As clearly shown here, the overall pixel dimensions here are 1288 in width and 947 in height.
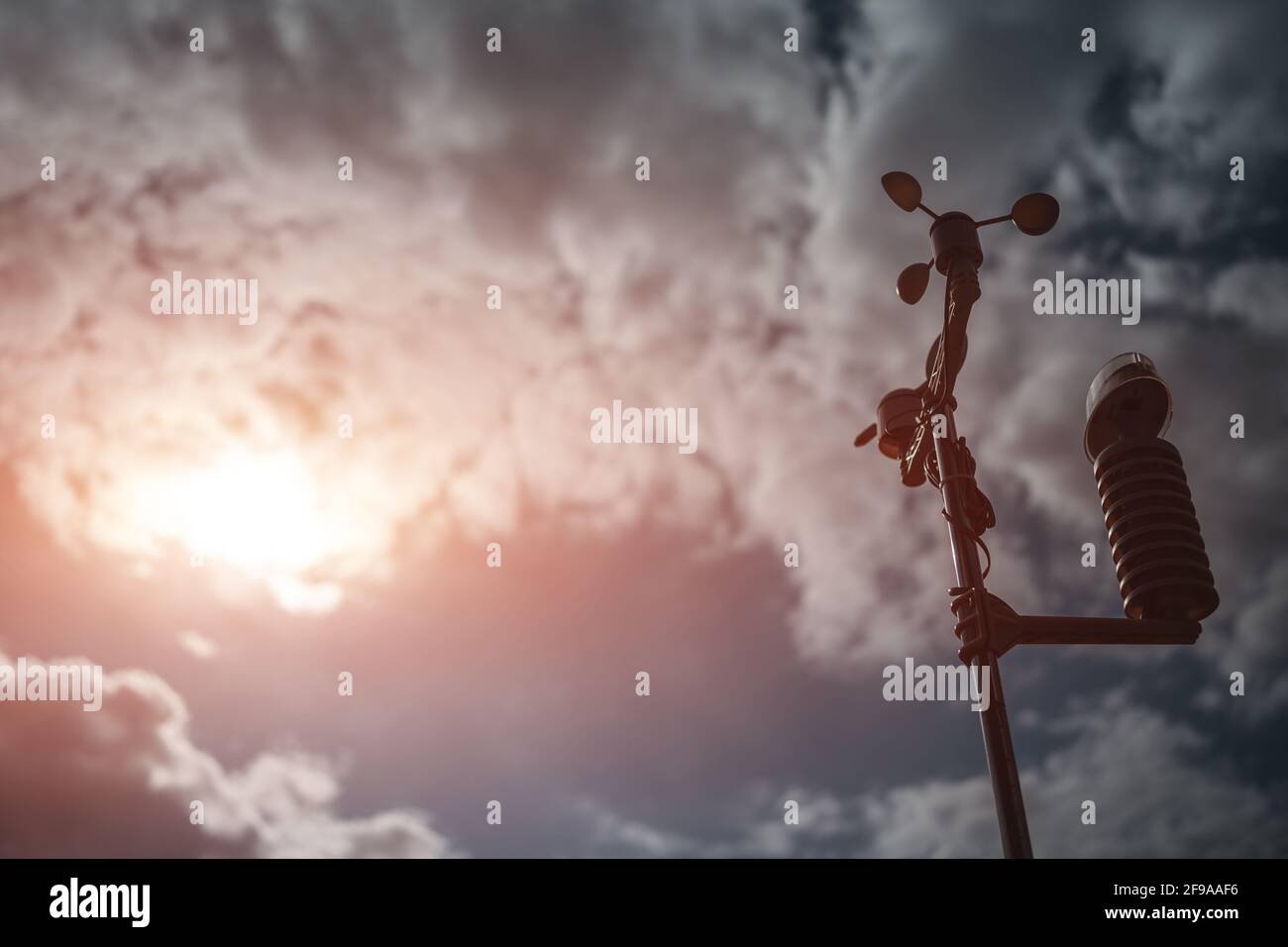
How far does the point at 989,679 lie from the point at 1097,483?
2.59m

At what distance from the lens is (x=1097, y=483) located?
22.9 feet

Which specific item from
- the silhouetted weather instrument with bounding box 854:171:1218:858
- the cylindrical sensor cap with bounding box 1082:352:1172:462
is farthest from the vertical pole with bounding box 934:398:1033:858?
the cylindrical sensor cap with bounding box 1082:352:1172:462

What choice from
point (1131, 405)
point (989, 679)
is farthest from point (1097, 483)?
point (989, 679)

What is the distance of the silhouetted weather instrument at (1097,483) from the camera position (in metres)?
5.65

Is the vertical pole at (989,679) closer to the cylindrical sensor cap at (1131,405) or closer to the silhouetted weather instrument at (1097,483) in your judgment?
the silhouetted weather instrument at (1097,483)

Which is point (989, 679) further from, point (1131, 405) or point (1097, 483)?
point (1131, 405)

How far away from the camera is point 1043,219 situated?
615 cm

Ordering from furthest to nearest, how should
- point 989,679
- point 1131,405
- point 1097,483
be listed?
point 1097,483, point 1131,405, point 989,679

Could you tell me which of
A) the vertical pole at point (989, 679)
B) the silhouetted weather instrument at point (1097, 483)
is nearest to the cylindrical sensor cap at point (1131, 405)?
the silhouetted weather instrument at point (1097, 483)

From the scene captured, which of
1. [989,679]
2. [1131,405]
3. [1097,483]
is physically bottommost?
[989,679]

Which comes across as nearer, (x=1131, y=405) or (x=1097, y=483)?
(x=1131, y=405)
